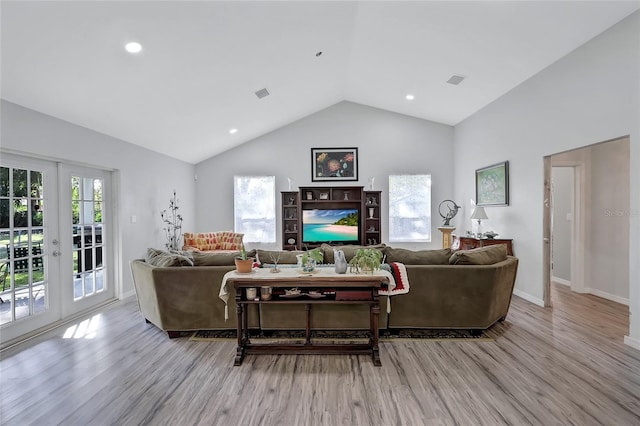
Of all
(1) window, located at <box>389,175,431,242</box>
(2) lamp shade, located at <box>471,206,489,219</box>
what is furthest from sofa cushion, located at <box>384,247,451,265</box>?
(1) window, located at <box>389,175,431,242</box>

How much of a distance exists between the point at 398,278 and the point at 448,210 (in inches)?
175

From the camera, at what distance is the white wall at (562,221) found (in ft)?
16.1

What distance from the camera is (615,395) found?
6.98 ft

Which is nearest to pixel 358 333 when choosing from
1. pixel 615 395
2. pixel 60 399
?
pixel 615 395

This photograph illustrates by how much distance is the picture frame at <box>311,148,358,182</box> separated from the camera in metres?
6.98

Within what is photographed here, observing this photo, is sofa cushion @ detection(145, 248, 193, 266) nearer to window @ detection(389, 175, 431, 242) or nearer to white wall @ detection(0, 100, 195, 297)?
white wall @ detection(0, 100, 195, 297)

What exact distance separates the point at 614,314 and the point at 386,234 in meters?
3.91

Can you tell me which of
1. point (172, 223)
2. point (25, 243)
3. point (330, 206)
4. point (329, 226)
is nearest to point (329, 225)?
point (329, 226)

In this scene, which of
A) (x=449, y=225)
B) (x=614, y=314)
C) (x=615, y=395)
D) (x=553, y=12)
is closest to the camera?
(x=615, y=395)

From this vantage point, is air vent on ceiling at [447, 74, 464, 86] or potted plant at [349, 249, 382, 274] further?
air vent on ceiling at [447, 74, 464, 86]

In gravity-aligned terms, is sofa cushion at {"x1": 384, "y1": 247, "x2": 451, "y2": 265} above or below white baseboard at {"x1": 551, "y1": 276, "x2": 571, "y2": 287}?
above

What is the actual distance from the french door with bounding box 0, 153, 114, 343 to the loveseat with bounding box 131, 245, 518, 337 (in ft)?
4.42

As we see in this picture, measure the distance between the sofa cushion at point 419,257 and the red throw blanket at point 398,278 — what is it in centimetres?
13

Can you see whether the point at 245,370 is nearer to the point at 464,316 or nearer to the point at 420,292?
the point at 420,292
